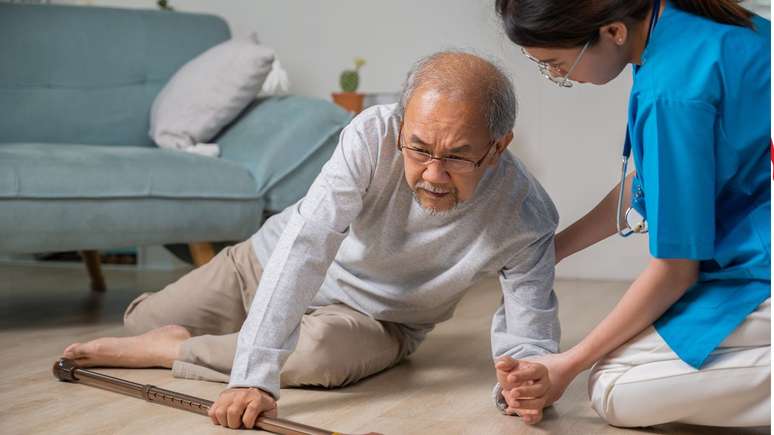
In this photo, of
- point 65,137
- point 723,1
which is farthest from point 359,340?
point 65,137

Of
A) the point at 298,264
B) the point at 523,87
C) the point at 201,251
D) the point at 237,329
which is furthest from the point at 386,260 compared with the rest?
the point at 523,87

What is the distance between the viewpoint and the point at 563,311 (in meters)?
2.87

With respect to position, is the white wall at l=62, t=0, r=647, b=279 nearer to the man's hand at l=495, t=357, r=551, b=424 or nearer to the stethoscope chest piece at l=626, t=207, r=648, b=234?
the stethoscope chest piece at l=626, t=207, r=648, b=234

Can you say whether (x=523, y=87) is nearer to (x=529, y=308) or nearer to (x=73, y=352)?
(x=529, y=308)

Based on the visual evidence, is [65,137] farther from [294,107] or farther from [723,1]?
[723,1]

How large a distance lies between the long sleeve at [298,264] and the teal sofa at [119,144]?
892 millimetres

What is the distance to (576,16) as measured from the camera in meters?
1.32

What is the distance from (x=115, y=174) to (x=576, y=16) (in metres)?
1.44

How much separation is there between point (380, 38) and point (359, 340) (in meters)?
2.28

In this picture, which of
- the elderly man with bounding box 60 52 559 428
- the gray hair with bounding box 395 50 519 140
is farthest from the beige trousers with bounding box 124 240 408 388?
the gray hair with bounding box 395 50 519 140

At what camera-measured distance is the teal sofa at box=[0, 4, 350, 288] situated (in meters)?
2.31

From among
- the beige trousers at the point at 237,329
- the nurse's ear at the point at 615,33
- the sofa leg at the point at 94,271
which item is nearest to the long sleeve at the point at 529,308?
the beige trousers at the point at 237,329

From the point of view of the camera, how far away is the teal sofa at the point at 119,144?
2.31m

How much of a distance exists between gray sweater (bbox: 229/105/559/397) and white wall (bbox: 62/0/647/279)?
1.94 m
